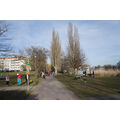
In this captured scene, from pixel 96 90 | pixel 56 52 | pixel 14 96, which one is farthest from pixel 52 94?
pixel 56 52

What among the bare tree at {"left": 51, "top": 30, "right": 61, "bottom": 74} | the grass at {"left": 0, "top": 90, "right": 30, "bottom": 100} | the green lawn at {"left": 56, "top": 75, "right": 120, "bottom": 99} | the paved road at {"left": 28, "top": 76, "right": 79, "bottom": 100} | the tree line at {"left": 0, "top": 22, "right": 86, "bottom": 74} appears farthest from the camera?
the bare tree at {"left": 51, "top": 30, "right": 61, "bottom": 74}

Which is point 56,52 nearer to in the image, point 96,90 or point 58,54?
point 58,54

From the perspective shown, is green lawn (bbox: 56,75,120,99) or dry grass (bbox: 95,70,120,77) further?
dry grass (bbox: 95,70,120,77)

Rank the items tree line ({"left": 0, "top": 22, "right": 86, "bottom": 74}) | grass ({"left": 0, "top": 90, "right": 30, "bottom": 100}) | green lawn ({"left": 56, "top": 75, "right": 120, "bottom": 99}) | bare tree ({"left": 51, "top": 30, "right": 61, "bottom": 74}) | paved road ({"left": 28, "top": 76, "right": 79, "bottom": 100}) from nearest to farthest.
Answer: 1. paved road ({"left": 28, "top": 76, "right": 79, "bottom": 100})
2. green lawn ({"left": 56, "top": 75, "right": 120, "bottom": 99})
3. grass ({"left": 0, "top": 90, "right": 30, "bottom": 100})
4. tree line ({"left": 0, "top": 22, "right": 86, "bottom": 74})
5. bare tree ({"left": 51, "top": 30, "right": 61, "bottom": 74})

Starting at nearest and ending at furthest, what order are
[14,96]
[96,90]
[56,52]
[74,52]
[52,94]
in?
[14,96], [52,94], [96,90], [74,52], [56,52]

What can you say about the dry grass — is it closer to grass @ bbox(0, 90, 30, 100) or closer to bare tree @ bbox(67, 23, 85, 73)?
bare tree @ bbox(67, 23, 85, 73)

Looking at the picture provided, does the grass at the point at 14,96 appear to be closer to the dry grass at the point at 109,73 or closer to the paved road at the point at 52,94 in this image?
the paved road at the point at 52,94

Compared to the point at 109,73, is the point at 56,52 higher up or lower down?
higher up

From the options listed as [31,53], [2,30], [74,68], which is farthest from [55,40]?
[2,30]

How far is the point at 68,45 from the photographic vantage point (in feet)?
99.8

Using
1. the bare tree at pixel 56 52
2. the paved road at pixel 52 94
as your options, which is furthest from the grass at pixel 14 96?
the bare tree at pixel 56 52

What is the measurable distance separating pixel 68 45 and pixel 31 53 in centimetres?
1059

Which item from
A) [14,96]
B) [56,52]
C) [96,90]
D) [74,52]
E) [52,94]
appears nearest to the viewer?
[14,96]

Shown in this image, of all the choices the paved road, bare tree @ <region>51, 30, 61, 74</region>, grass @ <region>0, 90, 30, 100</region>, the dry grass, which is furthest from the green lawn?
bare tree @ <region>51, 30, 61, 74</region>
